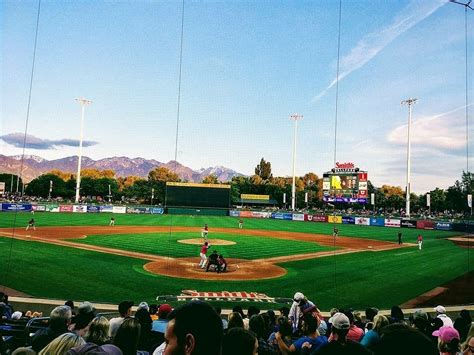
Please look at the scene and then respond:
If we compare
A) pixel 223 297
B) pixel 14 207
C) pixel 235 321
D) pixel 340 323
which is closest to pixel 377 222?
pixel 223 297

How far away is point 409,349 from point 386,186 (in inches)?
6038

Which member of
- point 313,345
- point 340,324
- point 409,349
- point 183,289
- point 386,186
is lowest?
point 183,289

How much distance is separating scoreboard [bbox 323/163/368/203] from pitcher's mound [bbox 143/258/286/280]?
35.8 metres

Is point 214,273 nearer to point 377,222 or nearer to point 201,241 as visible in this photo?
point 201,241

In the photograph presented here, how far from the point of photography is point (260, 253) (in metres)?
27.2

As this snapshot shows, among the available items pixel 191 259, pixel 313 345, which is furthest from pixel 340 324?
pixel 191 259

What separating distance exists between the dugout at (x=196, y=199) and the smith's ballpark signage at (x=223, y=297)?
174ft

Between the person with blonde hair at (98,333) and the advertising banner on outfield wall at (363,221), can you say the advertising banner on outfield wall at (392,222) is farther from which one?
the person with blonde hair at (98,333)

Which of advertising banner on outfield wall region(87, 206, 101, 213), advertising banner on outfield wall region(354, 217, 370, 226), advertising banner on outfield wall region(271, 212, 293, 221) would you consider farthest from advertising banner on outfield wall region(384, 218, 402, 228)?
advertising banner on outfield wall region(87, 206, 101, 213)

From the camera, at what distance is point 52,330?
173 inches

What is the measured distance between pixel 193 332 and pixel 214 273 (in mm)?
18475

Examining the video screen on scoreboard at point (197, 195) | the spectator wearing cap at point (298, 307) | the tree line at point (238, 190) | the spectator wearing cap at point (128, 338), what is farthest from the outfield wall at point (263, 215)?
the spectator wearing cap at point (128, 338)

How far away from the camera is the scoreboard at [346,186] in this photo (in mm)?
55188

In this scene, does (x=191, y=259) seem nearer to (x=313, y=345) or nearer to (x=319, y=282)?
(x=319, y=282)
